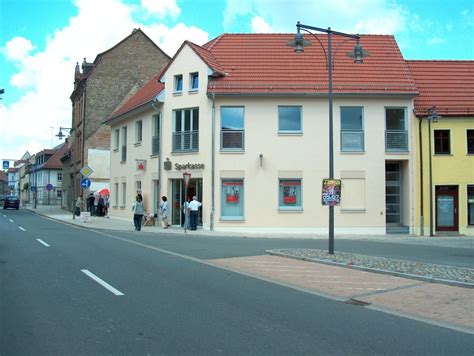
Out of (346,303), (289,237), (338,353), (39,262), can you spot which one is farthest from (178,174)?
(338,353)

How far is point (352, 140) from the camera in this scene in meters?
25.6

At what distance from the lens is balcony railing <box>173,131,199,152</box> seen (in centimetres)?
2617

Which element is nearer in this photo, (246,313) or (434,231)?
(246,313)

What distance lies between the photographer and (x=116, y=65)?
43.3 metres

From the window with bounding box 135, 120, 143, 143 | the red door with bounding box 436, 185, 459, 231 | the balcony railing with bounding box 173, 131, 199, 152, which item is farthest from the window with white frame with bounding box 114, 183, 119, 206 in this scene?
the red door with bounding box 436, 185, 459, 231

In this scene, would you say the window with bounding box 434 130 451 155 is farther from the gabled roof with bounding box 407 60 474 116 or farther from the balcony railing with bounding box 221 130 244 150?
the balcony railing with bounding box 221 130 244 150

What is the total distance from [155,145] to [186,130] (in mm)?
2813

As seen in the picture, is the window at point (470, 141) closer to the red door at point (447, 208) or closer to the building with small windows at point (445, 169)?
the building with small windows at point (445, 169)

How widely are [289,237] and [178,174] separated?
724cm

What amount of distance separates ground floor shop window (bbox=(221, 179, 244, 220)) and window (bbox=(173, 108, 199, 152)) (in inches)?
100

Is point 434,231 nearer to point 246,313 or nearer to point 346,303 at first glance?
point 346,303

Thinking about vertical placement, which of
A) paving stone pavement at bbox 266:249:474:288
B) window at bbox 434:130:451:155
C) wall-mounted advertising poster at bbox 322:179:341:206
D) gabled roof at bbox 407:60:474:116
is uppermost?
gabled roof at bbox 407:60:474:116

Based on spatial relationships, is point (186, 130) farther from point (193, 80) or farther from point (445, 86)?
point (445, 86)

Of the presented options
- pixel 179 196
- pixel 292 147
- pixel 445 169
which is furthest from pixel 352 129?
pixel 179 196
